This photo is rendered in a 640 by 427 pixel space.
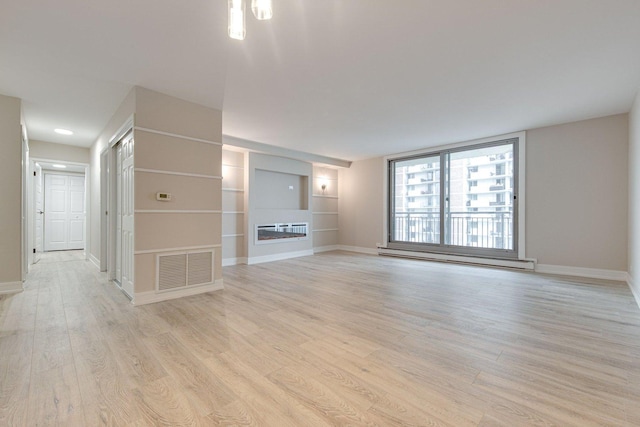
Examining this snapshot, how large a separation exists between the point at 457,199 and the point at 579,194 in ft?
6.75

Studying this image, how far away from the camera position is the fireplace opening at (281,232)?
20.7 feet

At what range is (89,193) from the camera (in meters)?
6.36

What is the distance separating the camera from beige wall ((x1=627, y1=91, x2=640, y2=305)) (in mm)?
3377

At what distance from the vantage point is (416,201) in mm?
7121

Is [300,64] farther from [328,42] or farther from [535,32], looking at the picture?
[535,32]

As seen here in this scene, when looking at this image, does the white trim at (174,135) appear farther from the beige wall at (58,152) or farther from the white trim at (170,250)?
the beige wall at (58,152)

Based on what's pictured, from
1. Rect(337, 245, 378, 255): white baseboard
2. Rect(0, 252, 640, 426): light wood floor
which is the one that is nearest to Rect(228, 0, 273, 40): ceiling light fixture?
Rect(0, 252, 640, 426): light wood floor

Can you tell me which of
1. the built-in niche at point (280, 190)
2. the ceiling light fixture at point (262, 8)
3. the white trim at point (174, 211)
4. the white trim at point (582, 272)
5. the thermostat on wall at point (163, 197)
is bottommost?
the white trim at point (582, 272)

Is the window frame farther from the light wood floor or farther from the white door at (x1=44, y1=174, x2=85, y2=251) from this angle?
the white door at (x1=44, y1=174, x2=85, y2=251)

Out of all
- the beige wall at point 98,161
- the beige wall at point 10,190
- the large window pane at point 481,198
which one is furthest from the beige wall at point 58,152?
the large window pane at point 481,198

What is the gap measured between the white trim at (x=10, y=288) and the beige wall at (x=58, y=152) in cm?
332

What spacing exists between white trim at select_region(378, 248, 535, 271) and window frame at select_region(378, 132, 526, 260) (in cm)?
6

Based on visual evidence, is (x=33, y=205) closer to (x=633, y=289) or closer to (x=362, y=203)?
(x=362, y=203)

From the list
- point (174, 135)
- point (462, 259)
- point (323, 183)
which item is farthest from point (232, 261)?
Answer: point (462, 259)
